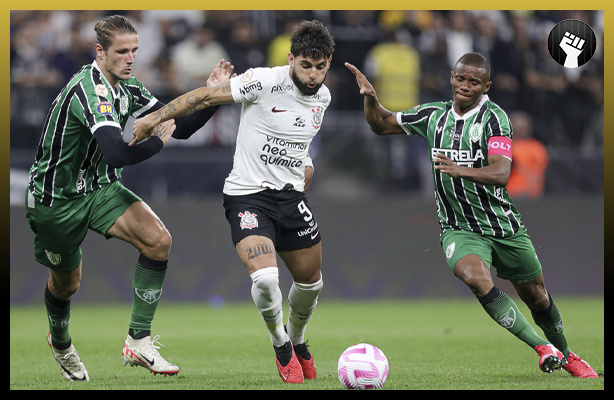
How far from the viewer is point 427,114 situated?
291 inches

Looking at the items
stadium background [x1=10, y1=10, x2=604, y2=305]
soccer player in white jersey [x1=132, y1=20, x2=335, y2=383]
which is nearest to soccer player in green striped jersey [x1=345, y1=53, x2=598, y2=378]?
soccer player in white jersey [x1=132, y1=20, x2=335, y2=383]

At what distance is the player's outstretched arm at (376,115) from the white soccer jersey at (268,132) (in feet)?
1.92

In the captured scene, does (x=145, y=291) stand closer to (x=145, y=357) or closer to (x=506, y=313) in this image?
(x=145, y=357)

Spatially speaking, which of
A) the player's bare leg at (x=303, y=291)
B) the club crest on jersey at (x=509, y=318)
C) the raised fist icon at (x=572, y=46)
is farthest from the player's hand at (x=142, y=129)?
the raised fist icon at (x=572, y=46)

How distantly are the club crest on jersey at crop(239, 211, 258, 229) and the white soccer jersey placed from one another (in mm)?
213

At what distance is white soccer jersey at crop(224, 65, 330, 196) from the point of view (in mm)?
6953

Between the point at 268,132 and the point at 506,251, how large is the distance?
6.96 ft

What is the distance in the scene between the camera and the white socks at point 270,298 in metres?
6.59

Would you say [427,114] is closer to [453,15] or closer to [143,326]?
[143,326]

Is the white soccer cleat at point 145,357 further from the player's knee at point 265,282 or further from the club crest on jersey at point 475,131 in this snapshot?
the club crest on jersey at point 475,131

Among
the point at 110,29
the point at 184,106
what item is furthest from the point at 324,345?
the point at 110,29

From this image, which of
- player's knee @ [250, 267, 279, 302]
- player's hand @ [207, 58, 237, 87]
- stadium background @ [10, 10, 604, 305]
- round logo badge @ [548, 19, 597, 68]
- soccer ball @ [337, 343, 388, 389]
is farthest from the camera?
stadium background @ [10, 10, 604, 305]

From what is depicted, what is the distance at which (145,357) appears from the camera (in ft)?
22.8

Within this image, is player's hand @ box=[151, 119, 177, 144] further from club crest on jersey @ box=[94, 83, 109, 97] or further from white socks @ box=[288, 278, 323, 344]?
white socks @ box=[288, 278, 323, 344]
